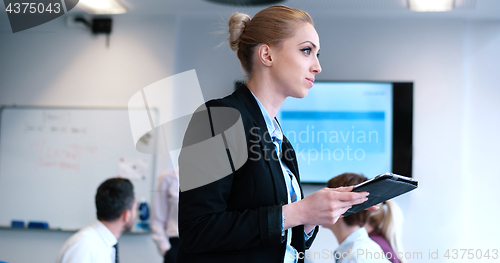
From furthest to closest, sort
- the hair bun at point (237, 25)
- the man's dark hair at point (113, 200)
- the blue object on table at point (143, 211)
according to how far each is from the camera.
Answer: the blue object on table at point (143, 211) < the man's dark hair at point (113, 200) < the hair bun at point (237, 25)

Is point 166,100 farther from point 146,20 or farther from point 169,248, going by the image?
point 169,248

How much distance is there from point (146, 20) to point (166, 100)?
724mm

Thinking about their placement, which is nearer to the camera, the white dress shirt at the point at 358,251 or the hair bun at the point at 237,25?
the hair bun at the point at 237,25

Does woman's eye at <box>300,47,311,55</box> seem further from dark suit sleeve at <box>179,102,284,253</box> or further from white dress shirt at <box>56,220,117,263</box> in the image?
white dress shirt at <box>56,220,117,263</box>

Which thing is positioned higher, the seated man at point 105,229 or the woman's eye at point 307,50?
the woman's eye at point 307,50

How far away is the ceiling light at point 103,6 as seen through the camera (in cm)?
314

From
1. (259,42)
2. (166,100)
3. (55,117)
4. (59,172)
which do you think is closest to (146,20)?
(166,100)

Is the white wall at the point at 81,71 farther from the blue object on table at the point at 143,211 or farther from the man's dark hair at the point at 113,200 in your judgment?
the man's dark hair at the point at 113,200

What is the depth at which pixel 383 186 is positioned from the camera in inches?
32.6

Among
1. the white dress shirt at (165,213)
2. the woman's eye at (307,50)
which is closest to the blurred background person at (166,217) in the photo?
the white dress shirt at (165,213)

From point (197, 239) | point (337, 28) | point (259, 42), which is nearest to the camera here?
point (197, 239)

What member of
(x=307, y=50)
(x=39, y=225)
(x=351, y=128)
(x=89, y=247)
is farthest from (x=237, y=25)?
(x=39, y=225)

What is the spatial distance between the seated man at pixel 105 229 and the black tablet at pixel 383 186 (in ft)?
4.10

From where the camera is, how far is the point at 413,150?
3.12m
